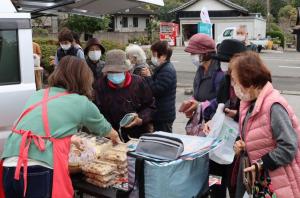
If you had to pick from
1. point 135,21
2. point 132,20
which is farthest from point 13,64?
point 135,21

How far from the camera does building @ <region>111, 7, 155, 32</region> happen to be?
186 ft

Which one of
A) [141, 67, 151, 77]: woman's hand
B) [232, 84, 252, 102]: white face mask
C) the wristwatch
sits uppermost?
[141, 67, 151, 77]: woman's hand

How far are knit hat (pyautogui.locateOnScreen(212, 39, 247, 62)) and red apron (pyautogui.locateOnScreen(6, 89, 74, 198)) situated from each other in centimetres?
152

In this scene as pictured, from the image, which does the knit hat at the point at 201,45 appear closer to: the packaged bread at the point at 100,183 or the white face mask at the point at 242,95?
the white face mask at the point at 242,95

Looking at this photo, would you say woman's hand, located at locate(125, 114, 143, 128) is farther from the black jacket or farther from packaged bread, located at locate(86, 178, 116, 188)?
packaged bread, located at locate(86, 178, 116, 188)

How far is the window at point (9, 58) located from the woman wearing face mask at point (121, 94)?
2.69ft

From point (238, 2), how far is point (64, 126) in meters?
61.4

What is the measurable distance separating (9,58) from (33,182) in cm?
116

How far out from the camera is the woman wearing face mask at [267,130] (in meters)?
2.70

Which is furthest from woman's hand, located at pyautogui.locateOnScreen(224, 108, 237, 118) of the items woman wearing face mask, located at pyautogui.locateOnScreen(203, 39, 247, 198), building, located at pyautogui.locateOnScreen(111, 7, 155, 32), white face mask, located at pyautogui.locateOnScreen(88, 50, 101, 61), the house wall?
building, located at pyautogui.locateOnScreen(111, 7, 155, 32)

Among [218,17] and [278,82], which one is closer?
[278,82]

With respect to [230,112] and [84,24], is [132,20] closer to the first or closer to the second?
[84,24]

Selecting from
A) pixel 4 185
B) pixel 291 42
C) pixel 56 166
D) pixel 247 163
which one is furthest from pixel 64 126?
pixel 291 42

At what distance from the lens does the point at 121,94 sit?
417cm
